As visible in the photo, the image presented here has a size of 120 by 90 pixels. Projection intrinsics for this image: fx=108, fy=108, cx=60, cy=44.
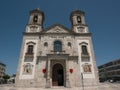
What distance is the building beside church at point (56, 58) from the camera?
20.5 meters

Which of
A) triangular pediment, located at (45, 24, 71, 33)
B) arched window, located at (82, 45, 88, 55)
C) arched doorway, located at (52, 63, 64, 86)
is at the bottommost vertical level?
arched doorway, located at (52, 63, 64, 86)

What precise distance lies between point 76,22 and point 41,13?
9503 mm

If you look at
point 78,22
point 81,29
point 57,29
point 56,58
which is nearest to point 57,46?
point 56,58

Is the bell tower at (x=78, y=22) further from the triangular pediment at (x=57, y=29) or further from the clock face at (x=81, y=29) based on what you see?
the triangular pediment at (x=57, y=29)

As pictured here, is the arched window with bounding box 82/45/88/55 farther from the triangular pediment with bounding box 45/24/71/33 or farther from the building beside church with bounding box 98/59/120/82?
the building beside church with bounding box 98/59/120/82

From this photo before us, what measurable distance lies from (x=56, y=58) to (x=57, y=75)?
3.82 meters

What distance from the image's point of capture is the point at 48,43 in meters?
23.7

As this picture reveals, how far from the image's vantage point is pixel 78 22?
→ 2786 cm

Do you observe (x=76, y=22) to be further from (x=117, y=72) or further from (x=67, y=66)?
(x=117, y=72)

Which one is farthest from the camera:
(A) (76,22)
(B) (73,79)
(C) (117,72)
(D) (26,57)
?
(C) (117,72)

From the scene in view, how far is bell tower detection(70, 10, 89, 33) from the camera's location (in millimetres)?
26266

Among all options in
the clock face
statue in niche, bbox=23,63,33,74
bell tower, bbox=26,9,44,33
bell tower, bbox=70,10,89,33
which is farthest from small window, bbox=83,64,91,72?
bell tower, bbox=26,9,44,33

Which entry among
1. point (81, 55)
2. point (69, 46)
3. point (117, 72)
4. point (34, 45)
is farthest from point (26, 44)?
point (117, 72)

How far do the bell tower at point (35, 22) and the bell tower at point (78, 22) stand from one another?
8.29m
